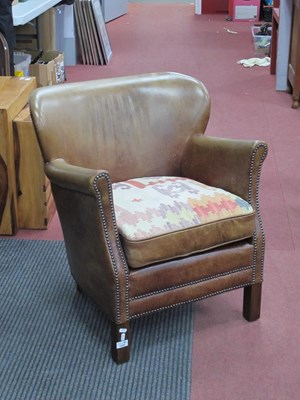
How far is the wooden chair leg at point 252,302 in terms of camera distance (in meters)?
2.43

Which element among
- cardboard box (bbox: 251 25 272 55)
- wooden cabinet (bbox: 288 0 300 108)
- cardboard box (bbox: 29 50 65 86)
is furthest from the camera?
cardboard box (bbox: 251 25 272 55)

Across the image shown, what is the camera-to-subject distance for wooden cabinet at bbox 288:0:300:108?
493 cm

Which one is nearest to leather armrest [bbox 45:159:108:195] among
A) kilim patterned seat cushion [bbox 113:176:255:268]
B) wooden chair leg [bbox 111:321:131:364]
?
kilim patterned seat cushion [bbox 113:176:255:268]

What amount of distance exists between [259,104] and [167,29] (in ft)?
11.0

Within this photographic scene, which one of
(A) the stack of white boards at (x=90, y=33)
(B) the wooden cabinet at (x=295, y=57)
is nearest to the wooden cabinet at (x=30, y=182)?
(B) the wooden cabinet at (x=295, y=57)

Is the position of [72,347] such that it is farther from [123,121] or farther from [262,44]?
[262,44]

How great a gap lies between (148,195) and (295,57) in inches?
120

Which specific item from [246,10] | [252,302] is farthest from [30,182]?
[246,10]

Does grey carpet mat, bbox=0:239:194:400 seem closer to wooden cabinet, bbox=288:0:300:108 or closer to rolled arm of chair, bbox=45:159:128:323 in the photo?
rolled arm of chair, bbox=45:159:128:323

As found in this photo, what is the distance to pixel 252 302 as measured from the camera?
2449 mm

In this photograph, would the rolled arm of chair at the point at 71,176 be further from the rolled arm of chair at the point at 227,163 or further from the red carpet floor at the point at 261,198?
the red carpet floor at the point at 261,198

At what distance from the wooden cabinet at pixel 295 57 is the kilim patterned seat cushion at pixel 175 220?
9.00 feet

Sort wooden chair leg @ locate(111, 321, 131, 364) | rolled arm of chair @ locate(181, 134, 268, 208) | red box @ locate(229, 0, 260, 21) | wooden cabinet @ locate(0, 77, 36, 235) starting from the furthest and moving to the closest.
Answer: red box @ locate(229, 0, 260, 21), wooden cabinet @ locate(0, 77, 36, 235), rolled arm of chair @ locate(181, 134, 268, 208), wooden chair leg @ locate(111, 321, 131, 364)

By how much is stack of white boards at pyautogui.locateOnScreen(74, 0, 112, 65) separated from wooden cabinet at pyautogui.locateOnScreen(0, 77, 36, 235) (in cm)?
327
